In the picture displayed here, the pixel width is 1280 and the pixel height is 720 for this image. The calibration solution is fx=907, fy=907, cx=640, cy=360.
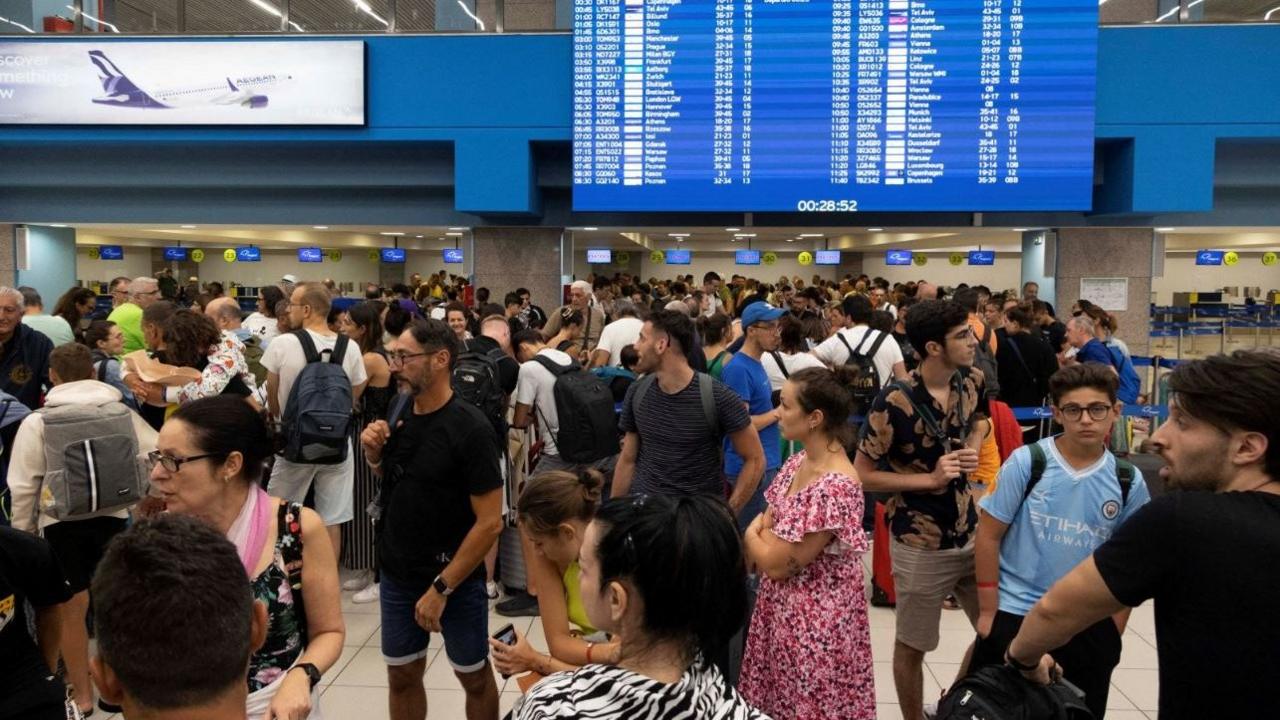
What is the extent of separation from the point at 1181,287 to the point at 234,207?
2862cm

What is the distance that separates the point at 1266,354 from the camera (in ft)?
6.18

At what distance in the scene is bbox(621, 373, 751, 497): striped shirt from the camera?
3.96 meters

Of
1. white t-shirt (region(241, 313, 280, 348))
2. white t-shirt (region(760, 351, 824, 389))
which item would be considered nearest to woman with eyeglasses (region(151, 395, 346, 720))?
white t-shirt (region(760, 351, 824, 389))

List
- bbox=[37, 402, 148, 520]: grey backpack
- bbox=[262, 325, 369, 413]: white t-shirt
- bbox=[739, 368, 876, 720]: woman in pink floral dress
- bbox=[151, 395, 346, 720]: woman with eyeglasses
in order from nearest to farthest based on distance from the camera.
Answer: bbox=[151, 395, 346, 720]: woman with eyeglasses, bbox=[739, 368, 876, 720]: woman in pink floral dress, bbox=[37, 402, 148, 520]: grey backpack, bbox=[262, 325, 369, 413]: white t-shirt

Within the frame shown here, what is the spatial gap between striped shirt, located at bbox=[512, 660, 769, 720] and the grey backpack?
2.91 meters

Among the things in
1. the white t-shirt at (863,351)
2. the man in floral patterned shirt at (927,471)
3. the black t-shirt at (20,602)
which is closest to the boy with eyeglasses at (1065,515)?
the man in floral patterned shirt at (927,471)

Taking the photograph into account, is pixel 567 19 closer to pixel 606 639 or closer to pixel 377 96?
pixel 377 96

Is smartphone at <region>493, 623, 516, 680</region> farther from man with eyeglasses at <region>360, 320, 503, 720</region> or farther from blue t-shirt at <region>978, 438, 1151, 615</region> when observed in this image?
blue t-shirt at <region>978, 438, 1151, 615</region>

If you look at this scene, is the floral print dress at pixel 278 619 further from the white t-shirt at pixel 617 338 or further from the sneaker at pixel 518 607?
the white t-shirt at pixel 617 338

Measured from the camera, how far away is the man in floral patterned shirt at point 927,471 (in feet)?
11.1

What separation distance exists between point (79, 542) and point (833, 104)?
8.83m

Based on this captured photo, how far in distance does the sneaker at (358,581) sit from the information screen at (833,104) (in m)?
5.98

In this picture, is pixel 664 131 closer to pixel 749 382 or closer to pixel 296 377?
pixel 749 382

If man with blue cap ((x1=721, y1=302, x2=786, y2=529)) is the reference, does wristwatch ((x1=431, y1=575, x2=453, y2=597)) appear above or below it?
below
